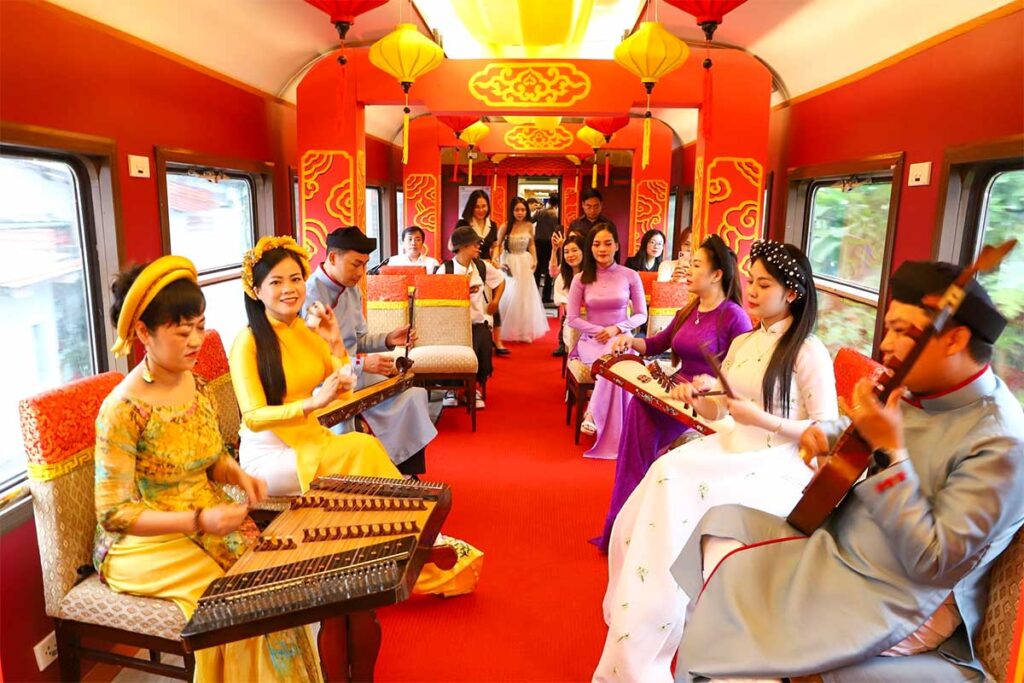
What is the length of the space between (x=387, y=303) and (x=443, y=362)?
2.22 ft

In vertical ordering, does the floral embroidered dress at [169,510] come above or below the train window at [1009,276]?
below

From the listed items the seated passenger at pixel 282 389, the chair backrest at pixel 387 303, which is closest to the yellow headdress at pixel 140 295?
the seated passenger at pixel 282 389

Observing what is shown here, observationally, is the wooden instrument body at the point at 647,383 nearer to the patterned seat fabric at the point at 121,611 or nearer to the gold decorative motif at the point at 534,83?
the patterned seat fabric at the point at 121,611

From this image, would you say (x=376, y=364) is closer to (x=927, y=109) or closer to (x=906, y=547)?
(x=906, y=547)

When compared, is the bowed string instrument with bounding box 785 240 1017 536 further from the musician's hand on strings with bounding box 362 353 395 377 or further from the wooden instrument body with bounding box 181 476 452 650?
the musician's hand on strings with bounding box 362 353 395 377

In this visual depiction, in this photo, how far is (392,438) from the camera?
12.8ft

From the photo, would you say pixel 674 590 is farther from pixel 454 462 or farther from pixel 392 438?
pixel 454 462

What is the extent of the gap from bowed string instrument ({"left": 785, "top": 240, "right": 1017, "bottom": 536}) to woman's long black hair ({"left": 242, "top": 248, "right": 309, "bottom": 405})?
6.19 feet

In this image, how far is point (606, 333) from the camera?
14.7ft

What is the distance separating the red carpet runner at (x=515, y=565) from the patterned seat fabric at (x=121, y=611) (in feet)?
3.05

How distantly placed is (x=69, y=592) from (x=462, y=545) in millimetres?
1625

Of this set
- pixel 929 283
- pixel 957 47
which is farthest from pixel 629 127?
pixel 929 283

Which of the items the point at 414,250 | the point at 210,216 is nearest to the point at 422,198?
the point at 414,250

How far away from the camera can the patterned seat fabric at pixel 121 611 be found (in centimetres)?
200
